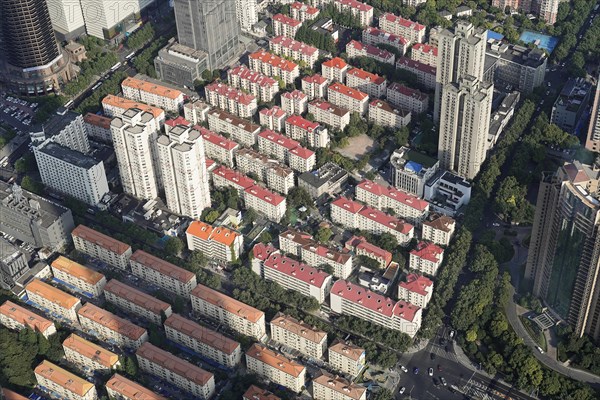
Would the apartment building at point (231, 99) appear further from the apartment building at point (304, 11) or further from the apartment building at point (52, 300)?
the apartment building at point (52, 300)

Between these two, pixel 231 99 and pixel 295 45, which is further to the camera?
pixel 295 45

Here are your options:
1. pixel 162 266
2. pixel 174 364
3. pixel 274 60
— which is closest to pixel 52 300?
pixel 162 266

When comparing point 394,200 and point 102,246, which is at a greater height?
point 394,200

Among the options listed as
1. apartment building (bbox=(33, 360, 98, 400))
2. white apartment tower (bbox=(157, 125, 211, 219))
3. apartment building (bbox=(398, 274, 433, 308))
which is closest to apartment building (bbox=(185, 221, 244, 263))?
white apartment tower (bbox=(157, 125, 211, 219))

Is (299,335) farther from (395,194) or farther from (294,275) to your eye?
(395,194)

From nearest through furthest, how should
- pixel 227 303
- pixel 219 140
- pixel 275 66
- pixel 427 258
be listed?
pixel 227 303 < pixel 427 258 < pixel 219 140 < pixel 275 66

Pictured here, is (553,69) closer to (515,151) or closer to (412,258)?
(515,151)

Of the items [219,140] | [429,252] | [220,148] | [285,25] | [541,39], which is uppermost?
[285,25]

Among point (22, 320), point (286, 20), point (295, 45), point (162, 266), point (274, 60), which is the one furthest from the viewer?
point (286, 20)
